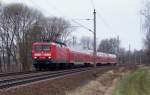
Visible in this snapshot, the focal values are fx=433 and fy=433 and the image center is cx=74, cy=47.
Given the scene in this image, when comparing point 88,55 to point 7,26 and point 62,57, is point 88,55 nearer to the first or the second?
point 7,26

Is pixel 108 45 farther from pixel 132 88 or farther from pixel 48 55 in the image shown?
pixel 132 88

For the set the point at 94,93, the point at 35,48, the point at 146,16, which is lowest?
the point at 94,93

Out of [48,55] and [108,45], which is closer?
[48,55]

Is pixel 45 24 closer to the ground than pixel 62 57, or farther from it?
farther from it

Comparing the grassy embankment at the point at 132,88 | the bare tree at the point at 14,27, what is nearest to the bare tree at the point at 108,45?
the bare tree at the point at 14,27

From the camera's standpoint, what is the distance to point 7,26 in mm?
85938

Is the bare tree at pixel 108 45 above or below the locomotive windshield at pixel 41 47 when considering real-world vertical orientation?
above

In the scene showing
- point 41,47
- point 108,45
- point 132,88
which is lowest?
point 132,88

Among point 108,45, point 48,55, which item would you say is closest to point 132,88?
point 48,55

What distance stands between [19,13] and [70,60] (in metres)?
31.4

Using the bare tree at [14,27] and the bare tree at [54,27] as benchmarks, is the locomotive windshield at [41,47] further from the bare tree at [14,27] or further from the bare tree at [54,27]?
the bare tree at [54,27]

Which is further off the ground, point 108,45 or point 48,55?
point 108,45

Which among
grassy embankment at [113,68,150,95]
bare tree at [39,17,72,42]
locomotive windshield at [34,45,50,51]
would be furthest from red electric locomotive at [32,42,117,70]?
bare tree at [39,17,72,42]

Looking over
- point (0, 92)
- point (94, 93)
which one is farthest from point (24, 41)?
point (0, 92)
